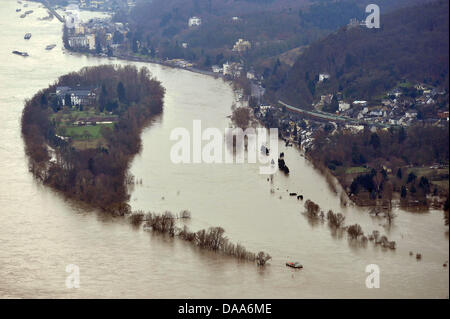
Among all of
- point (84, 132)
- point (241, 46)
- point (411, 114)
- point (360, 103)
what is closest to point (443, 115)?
point (411, 114)

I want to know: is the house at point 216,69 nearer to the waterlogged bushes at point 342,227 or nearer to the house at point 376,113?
the house at point 376,113

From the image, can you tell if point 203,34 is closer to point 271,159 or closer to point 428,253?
point 271,159

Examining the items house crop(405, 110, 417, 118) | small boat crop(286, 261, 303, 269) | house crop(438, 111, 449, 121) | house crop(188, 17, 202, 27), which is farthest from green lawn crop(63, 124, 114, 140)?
house crop(188, 17, 202, 27)

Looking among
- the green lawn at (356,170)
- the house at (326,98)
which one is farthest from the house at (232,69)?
the green lawn at (356,170)

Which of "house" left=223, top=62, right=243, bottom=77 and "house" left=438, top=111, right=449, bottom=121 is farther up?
"house" left=223, top=62, right=243, bottom=77

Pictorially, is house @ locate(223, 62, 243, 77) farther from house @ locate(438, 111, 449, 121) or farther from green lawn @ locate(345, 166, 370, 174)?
green lawn @ locate(345, 166, 370, 174)

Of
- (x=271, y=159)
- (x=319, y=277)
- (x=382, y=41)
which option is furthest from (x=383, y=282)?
(x=382, y=41)

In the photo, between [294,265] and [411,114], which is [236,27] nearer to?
[411,114]
